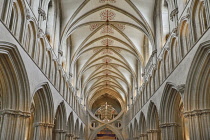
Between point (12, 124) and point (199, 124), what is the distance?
7.56 metres

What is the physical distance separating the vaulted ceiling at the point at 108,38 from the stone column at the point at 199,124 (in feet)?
27.5

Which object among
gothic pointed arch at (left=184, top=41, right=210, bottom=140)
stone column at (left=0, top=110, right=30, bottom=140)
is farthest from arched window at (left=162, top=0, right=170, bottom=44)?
stone column at (left=0, top=110, right=30, bottom=140)

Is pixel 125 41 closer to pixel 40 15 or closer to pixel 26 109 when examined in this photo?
pixel 40 15

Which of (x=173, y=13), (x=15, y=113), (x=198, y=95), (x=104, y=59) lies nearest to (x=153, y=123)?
(x=198, y=95)

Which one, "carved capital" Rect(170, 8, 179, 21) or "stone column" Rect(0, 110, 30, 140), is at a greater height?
"carved capital" Rect(170, 8, 179, 21)

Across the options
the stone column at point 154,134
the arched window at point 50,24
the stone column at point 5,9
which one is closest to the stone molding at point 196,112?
the stone column at point 154,134

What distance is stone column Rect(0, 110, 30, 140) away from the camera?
32.1 ft

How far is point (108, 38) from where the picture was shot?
76.1ft

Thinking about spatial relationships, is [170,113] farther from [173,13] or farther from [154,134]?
[173,13]

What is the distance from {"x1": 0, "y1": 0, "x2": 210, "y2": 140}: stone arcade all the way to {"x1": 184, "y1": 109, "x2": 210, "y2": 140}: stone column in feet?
0.12

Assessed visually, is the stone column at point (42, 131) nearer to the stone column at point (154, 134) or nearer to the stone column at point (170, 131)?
the stone column at point (170, 131)

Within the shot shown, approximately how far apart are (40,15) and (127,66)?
1465 cm

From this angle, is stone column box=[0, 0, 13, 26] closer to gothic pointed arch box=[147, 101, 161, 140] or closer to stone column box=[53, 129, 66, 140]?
stone column box=[53, 129, 66, 140]

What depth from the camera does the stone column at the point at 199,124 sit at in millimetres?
9984
